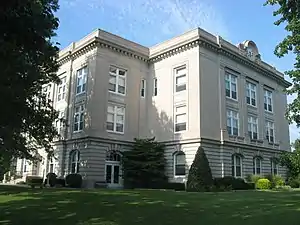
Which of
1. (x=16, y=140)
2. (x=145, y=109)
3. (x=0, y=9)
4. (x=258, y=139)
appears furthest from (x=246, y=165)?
(x=0, y=9)

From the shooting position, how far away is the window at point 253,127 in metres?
39.3

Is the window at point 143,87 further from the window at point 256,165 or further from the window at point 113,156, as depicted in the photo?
the window at point 256,165

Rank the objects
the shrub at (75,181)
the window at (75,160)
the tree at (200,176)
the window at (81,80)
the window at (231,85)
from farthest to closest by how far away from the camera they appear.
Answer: the window at (231,85), the window at (81,80), the window at (75,160), the shrub at (75,181), the tree at (200,176)

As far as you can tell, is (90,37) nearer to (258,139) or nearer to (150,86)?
(150,86)

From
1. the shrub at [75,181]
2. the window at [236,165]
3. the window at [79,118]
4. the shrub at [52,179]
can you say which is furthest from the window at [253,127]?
the shrub at [52,179]

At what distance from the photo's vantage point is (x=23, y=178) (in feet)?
140

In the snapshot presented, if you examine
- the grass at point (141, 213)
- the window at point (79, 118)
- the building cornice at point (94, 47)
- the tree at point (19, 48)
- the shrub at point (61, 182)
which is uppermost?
the building cornice at point (94, 47)

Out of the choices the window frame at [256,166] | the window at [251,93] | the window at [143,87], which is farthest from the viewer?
the window at [251,93]

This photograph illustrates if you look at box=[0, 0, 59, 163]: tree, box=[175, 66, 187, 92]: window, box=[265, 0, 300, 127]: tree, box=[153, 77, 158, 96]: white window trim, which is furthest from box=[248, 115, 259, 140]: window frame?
box=[0, 0, 59, 163]: tree

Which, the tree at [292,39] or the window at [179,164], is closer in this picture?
the tree at [292,39]

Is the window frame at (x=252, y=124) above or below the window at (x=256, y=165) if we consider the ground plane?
above

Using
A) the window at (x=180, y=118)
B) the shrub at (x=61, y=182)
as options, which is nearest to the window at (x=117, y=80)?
the window at (x=180, y=118)

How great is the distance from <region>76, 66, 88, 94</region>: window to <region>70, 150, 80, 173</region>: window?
6.21m

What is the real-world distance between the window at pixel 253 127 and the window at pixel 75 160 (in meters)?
18.6
